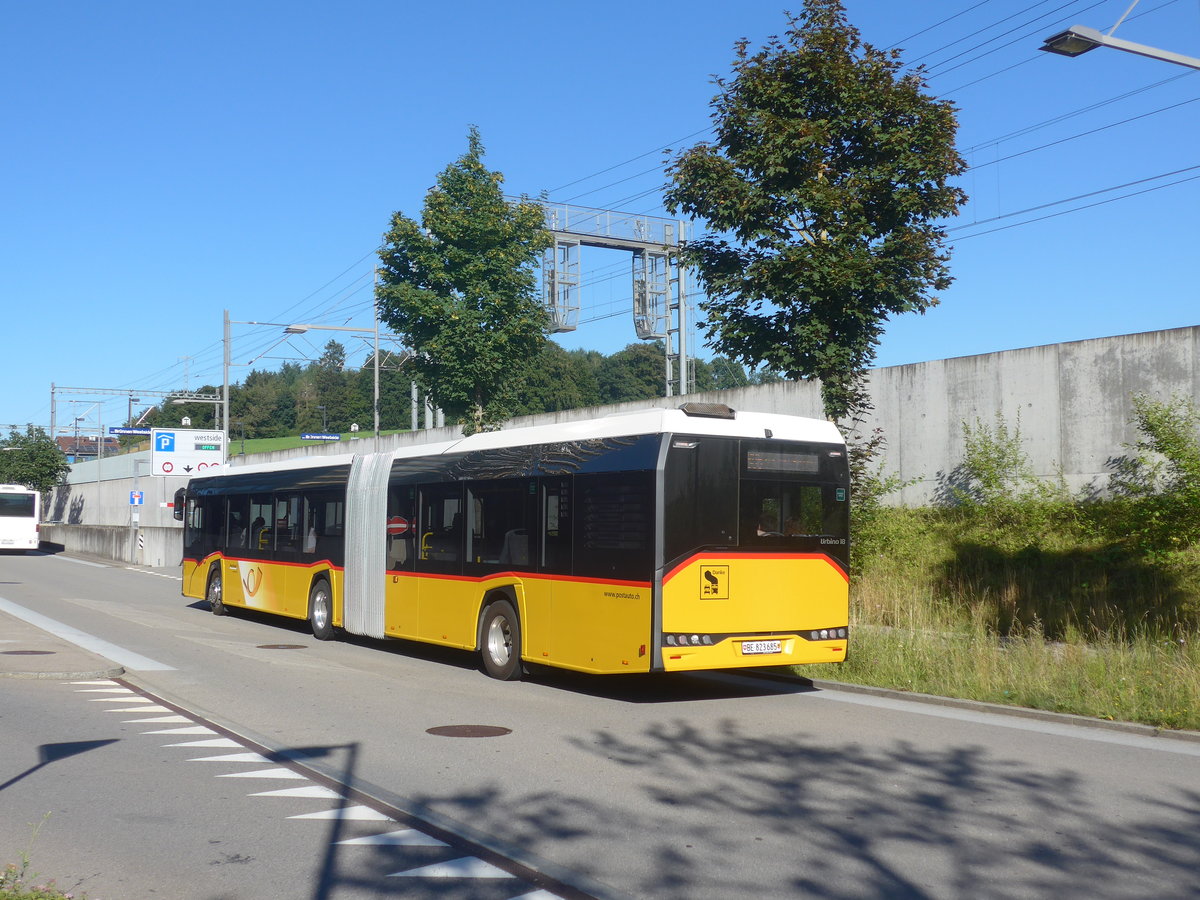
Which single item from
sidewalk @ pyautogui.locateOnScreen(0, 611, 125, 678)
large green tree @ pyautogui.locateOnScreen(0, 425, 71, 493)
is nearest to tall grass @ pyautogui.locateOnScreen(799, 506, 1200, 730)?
sidewalk @ pyautogui.locateOnScreen(0, 611, 125, 678)

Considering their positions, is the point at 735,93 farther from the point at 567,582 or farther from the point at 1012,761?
the point at 1012,761

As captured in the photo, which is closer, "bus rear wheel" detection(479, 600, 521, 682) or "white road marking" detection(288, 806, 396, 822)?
"white road marking" detection(288, 806, 396, 822)

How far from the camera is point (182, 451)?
51.7 metres

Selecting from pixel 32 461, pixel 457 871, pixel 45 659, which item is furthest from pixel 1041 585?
pixel 32 461

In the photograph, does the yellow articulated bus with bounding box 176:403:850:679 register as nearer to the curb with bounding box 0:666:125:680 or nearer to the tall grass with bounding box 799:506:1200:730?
the tall grass with bounding box 799:506:1200:730

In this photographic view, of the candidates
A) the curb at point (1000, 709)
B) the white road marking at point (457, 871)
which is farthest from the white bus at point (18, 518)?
the white road marking at point (457, 871)

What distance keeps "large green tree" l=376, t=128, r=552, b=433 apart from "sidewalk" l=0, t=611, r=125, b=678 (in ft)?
50.5

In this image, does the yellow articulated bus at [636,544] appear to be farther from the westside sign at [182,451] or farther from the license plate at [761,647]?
the westside sign at [182,451]

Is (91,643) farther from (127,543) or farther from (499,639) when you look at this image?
(127,543)

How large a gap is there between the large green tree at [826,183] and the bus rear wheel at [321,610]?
803 cm

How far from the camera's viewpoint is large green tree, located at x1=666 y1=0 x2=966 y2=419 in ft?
58.2

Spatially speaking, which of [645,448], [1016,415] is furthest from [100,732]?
[1016,415]

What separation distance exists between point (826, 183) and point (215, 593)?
1493cm

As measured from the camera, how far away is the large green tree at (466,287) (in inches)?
1276
